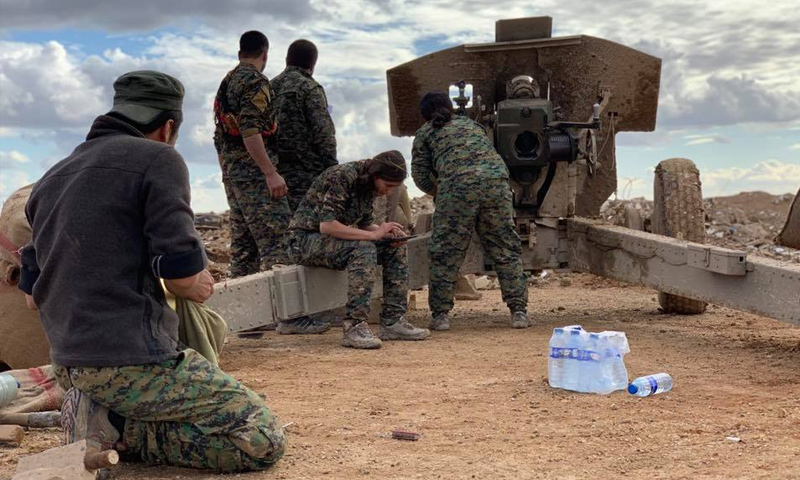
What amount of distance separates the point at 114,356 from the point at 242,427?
562 millimetres

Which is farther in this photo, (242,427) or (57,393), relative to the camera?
(57,393)

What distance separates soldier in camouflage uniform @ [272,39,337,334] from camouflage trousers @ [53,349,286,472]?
161 inches

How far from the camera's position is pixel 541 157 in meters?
8.80

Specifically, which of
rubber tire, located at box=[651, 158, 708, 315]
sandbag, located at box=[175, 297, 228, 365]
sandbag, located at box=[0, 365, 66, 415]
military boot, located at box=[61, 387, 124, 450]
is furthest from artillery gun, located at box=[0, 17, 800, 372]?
military boot, located at box=[61, 387, 124, 450]

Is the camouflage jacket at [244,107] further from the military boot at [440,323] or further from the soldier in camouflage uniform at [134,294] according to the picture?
the soldier in camouflage uniform at [134,294]

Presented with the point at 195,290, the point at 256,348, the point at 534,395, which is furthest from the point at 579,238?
the point at 195,290

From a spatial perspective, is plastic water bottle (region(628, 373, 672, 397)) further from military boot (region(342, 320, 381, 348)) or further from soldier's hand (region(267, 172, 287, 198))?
soldier's hand (region(267, 172, 287, 198))

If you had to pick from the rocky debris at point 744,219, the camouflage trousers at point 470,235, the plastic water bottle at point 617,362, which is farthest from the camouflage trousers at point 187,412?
the rocky debris at point 744,219

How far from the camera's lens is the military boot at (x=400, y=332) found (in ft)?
25.2

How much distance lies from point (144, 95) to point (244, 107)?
3.55 metres

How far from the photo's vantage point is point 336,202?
7.25 m

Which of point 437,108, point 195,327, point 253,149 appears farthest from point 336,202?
point 195,327

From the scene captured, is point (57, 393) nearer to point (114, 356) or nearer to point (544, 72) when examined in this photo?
point (114, 356)

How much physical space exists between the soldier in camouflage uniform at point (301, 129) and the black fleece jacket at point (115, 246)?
14.1 feet
